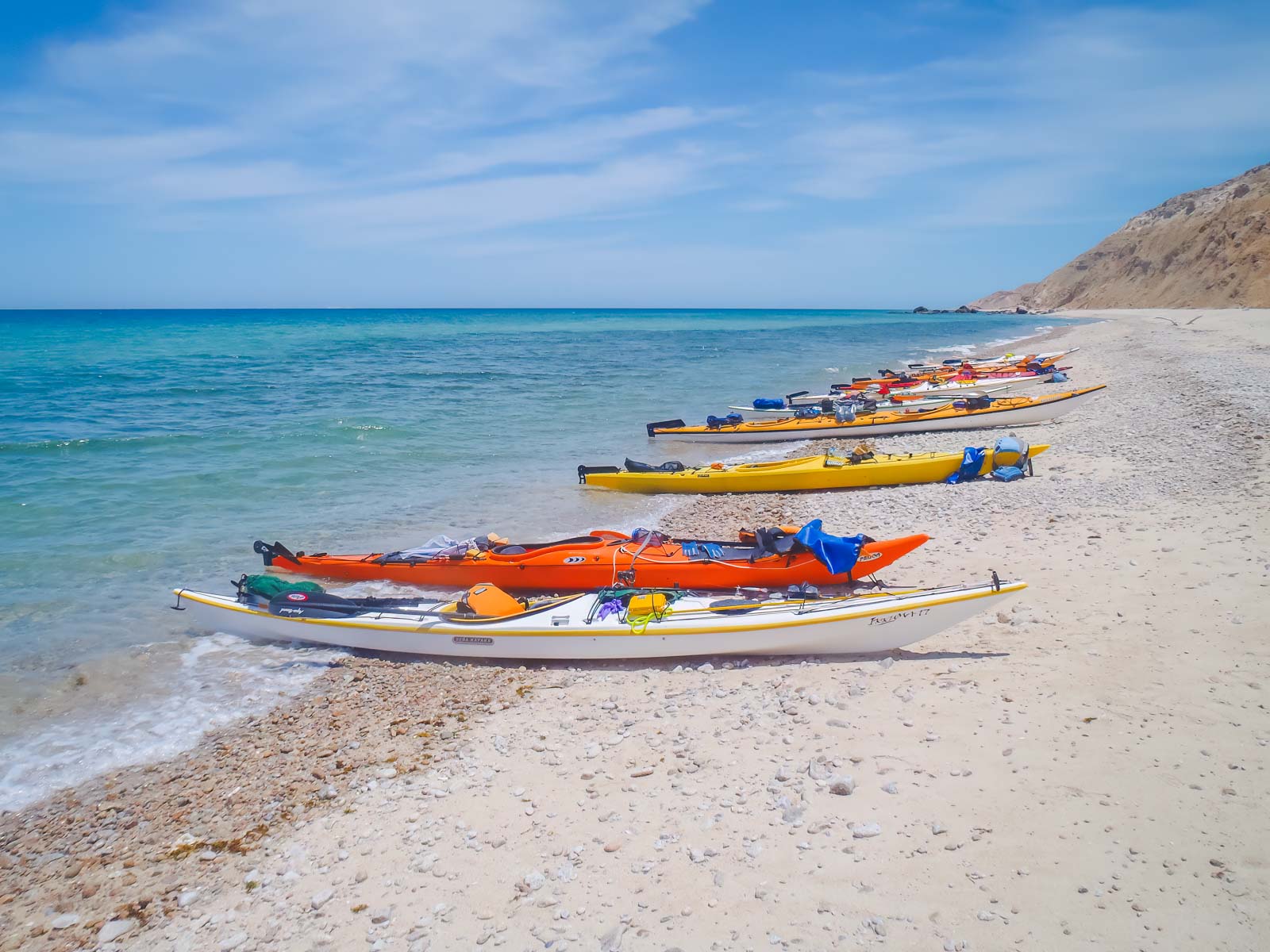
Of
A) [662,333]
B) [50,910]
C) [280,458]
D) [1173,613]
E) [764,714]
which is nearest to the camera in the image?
[50,910]

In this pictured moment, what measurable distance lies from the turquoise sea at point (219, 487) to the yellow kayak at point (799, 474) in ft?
1.84

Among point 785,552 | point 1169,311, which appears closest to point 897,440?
point 785,552

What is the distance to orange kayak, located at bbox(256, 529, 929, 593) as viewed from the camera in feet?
26.5

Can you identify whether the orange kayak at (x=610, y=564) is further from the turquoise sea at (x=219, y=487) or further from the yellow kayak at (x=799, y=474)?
the yellow kayak at (x=799, y=474)

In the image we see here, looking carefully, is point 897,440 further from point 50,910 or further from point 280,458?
point 50,910

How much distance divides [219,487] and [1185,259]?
84.0m

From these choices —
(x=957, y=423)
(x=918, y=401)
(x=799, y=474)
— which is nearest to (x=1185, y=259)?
(x=918, y=401)

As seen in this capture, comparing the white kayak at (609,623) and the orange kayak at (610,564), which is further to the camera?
the orange kayak at (610,564)

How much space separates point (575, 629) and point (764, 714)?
221cm

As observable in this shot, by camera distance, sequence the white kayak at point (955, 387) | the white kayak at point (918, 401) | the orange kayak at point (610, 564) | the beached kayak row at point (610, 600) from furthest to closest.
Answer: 1. the white kayak at point (955, 387)
2. the white kayak at point (918, 401)
3. the orange kayak at point (610, 564)
4. the beached kayak row at point (610, 600)

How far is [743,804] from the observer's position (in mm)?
4598

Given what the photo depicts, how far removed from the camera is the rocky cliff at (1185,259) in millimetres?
56750

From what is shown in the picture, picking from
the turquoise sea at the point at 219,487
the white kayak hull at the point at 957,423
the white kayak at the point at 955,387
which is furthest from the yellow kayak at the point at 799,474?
the white kayak at the point at 955,387

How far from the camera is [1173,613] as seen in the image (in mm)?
6379
